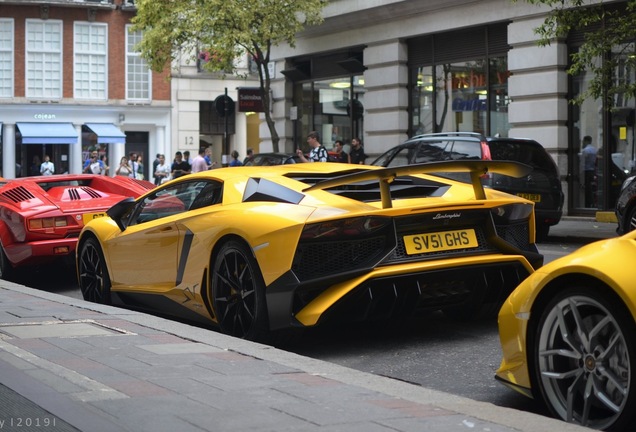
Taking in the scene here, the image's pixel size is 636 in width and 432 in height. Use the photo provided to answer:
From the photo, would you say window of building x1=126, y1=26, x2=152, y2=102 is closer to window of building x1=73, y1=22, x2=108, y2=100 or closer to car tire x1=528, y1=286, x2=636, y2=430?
window of building x1=73, y1=22, x2=108, y2=100

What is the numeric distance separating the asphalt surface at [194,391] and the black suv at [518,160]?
9.57 m

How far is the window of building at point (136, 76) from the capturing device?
5200 cm

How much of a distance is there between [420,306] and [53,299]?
3.94m

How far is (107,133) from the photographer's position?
50.4 m

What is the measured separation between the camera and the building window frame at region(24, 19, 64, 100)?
5000 centimetres

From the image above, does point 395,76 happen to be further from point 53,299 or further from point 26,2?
point 26,2

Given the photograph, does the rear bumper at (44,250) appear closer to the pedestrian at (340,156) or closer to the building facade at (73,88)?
the pedestrian at (340,156)

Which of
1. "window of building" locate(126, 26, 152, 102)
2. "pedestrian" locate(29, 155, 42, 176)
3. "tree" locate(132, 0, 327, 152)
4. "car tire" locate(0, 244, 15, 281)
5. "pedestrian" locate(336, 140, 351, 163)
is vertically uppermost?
"window of building" locate(126, 26, 152, 102)

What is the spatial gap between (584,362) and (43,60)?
158 feet

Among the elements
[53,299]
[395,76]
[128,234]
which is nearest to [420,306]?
[128,234]

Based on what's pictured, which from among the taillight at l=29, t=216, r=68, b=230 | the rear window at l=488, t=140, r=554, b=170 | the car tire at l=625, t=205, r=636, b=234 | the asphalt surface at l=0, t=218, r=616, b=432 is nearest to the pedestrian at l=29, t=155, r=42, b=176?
the rear window at l=488, t=140, r=554, b=170

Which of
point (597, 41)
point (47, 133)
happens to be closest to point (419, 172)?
point (597, 41)

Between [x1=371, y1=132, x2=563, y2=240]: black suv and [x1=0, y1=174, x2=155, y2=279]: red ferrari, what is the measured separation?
545cm

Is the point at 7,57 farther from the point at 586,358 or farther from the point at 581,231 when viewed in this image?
the point at 586,358
